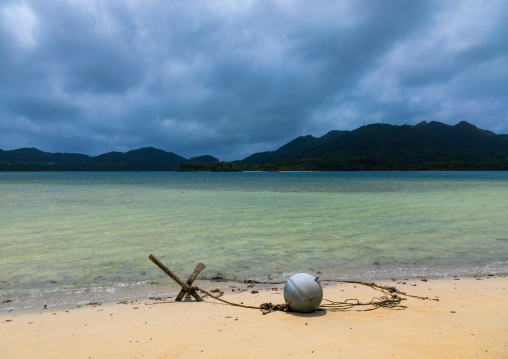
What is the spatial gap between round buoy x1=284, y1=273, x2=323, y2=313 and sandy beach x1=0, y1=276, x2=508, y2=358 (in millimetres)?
151

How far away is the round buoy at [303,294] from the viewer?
565 cm

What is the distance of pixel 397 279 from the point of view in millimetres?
8164

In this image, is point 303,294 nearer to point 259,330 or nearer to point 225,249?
point 259,330

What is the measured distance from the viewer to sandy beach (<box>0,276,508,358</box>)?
4.32 metres

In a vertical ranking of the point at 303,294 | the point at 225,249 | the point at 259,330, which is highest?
the point at 303,294

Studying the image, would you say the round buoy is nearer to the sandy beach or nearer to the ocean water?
the sandy beach

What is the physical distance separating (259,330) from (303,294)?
105 cm

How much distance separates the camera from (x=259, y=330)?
5082mm

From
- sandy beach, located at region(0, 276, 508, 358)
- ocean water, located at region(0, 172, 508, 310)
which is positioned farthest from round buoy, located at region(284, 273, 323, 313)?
ocean water, located at region(0, 172, 508, 310)

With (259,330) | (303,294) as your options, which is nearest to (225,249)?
(303,294)

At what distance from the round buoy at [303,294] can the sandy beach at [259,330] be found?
0.50ft

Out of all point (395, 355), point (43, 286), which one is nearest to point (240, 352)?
point (395, 355)

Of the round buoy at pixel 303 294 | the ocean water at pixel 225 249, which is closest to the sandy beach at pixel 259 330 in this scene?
the round buoy at pixel 303 294

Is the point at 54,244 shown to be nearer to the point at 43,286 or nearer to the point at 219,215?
the point at 43,286
